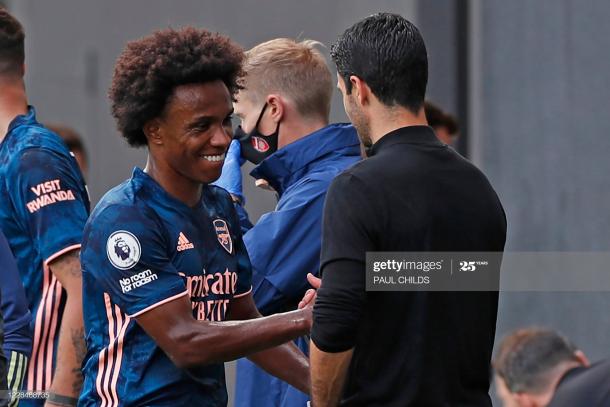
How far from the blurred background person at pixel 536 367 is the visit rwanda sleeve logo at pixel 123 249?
1.16 m

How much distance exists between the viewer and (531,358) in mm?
3762

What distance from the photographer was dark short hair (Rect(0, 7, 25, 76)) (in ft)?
14.7

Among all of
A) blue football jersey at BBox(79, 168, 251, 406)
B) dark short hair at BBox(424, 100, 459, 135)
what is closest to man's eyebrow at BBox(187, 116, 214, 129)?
blue football jersey at BBox(79, 168, 251, 406)

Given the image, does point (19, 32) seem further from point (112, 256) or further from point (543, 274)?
point (543, 274)

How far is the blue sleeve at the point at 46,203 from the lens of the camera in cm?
422

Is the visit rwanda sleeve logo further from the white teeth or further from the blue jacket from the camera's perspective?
the blue jacket

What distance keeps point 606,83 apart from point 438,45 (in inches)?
47.2

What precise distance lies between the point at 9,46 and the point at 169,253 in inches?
53.0

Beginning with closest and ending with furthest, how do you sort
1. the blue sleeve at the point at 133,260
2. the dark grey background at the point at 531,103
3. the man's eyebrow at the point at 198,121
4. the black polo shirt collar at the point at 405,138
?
the black polo shirt collar at the point at 405,138 → the blue sleeve at the point at 133,260 → the man's eyebrow at the point at 198,121 → the dark grey background at the point at 531,103

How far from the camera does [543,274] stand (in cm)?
695

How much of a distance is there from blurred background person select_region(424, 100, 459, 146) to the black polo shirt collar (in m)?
3.44

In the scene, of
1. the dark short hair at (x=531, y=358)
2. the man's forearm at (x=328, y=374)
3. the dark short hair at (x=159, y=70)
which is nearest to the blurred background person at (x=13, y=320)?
the dark short hair at (x=159, y=70)

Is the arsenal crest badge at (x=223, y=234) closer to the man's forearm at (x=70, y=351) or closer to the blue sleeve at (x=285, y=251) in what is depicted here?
the blue sleeve at (x=285, y=251)

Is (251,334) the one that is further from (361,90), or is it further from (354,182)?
(361,90)
